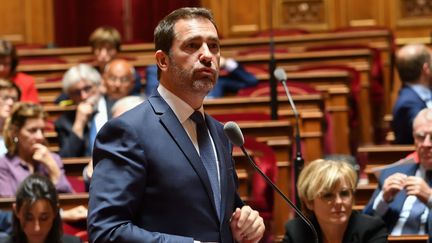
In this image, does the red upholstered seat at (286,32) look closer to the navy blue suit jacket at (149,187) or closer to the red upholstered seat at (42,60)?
the red upholstered seat at (42,60)

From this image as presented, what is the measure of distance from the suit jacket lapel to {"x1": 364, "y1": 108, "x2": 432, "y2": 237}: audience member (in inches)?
64.2

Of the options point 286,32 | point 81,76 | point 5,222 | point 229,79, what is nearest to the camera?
point 5,222

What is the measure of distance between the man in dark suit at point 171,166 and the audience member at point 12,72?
3919 mm

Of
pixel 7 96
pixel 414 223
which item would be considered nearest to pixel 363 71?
pixel 7 96

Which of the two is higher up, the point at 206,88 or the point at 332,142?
the point at 206,88

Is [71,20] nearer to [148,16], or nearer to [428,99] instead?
[148,16]

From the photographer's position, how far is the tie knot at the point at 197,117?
82.6 inches

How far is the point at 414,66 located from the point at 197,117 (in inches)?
137

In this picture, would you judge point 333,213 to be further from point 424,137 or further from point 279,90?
point 279,90

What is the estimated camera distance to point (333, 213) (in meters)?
3.31

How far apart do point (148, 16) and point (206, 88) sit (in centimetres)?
749

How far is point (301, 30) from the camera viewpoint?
8.59 meters

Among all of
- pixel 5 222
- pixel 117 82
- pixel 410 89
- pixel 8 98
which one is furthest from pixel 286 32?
pixel 5 222

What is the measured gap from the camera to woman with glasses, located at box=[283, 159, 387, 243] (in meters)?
3.29
